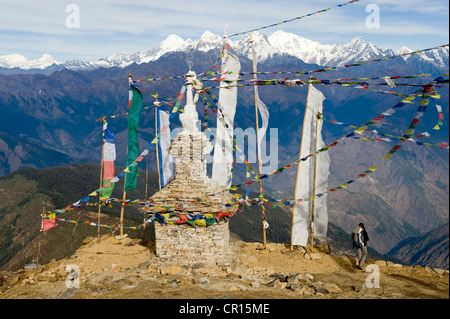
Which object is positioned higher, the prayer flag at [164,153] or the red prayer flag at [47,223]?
the prayer flag at [164,153]

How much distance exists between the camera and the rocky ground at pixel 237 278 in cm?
1395

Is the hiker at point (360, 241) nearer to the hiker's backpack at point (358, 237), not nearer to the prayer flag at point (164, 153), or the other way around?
the hiker's backpack at point (358, 237)

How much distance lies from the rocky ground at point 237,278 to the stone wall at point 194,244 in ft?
1.32

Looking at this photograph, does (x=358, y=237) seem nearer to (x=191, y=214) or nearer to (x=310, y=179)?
(x=310, y=179)

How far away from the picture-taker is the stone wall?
55.3ft

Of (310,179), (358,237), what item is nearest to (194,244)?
(310,179)

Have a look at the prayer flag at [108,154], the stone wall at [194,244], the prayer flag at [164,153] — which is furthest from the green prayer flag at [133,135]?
the stone wall at [194,244]

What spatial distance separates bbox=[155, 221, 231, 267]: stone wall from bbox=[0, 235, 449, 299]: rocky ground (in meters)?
0.40

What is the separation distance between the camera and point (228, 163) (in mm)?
22297

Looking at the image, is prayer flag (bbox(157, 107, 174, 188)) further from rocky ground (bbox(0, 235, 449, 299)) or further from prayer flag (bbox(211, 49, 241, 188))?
rocky ground (bbox(0, 235, 449, 299))

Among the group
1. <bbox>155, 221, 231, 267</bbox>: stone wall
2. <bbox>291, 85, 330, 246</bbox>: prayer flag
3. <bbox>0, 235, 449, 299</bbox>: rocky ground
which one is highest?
<bbox>291, 85, 330, 246</bbox>: prayer flag

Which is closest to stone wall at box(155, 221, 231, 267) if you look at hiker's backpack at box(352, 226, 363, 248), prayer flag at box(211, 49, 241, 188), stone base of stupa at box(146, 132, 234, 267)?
stone base of stupa at box(146, 132, 234, 267)

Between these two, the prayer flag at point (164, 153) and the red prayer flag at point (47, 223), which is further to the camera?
the prayer flag at point (164, 153)
